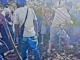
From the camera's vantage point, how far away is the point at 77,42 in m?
3.73

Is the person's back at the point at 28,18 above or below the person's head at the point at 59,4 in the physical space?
below

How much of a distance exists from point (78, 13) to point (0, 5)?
162 centimetres

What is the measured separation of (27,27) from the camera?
344cm

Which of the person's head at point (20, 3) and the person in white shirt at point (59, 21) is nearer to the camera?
the person's head at point (20, 3)

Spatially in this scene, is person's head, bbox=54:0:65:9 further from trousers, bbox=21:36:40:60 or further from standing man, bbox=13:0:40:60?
trousers, bbox=21:36:40:60

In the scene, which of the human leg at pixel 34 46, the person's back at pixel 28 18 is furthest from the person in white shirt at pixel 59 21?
the person's back at pixel 28 18

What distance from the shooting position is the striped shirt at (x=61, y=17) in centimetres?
355

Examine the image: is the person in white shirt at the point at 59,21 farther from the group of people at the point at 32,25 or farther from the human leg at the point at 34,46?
the human leg at the point at 34,46

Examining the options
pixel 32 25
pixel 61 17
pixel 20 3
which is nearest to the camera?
pixel 20 3

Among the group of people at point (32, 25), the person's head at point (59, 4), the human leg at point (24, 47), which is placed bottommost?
the human leg at point (24, 47)

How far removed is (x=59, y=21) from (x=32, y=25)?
58 cm

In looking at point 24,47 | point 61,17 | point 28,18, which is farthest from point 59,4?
point 24,47

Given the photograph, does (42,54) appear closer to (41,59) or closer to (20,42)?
(41,59)

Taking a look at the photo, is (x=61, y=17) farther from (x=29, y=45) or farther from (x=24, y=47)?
(x=24, y=47)
